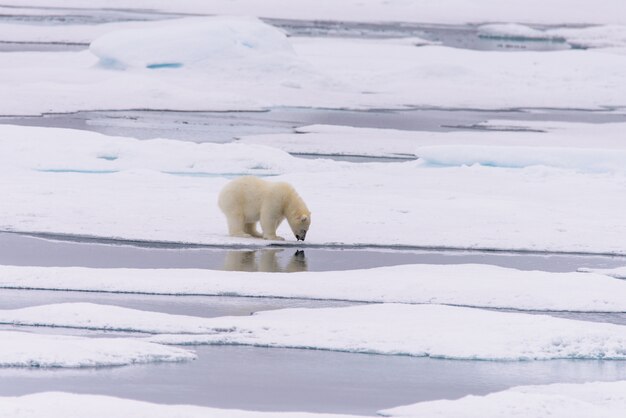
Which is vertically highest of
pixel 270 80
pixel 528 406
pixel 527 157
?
pixel 528 406

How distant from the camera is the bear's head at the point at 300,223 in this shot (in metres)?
8.18

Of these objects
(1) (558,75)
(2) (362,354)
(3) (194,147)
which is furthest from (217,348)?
(1) (558,75)

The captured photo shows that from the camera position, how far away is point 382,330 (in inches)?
234

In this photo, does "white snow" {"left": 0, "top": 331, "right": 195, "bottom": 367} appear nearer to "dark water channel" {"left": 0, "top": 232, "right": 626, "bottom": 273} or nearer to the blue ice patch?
"dark water channel" {"left": 0, "top": 232, "right": 626, "bottom": 273}

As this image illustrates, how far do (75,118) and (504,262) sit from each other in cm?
859

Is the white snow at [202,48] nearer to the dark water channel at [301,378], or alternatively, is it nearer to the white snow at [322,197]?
the white snow at [322,197]

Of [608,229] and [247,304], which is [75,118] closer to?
[608,229]

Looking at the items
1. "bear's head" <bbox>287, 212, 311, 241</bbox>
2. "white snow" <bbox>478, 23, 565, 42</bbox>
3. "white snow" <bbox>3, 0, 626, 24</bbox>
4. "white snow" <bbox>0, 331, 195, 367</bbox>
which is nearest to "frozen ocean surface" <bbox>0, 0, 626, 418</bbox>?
"white snow" <bbox>0, 331, 195, 367</bbox>

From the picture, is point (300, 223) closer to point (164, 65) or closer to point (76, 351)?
point (76, 351)

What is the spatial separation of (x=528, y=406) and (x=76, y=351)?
1854mm

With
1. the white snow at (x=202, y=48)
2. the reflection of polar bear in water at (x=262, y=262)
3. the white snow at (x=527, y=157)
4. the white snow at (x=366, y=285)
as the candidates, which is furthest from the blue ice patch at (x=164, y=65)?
the white snow at (x=366, y=285)

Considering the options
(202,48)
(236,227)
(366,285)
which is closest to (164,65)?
(202,48)

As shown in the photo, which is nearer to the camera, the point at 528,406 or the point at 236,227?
the point at 528,406

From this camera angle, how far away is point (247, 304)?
6.54 meters
